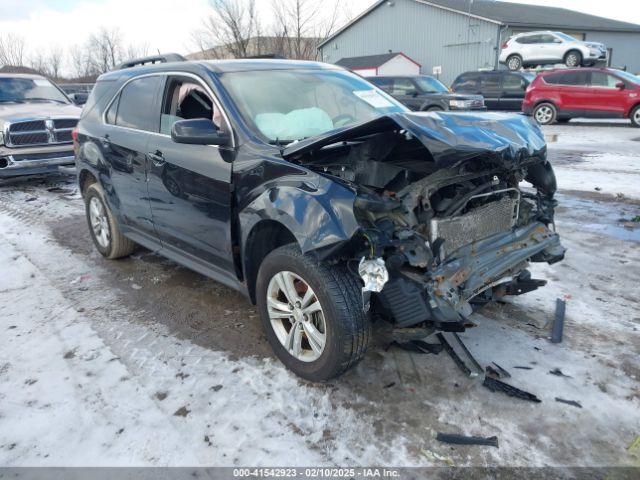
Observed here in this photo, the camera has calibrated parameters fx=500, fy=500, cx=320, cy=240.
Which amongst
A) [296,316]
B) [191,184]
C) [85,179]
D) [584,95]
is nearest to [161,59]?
[85,179]

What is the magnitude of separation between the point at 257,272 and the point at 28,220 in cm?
527

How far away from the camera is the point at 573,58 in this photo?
71.2ft

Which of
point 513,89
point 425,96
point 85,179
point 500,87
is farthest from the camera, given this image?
point 500,87

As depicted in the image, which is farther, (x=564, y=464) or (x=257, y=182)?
(x=257, y=182)

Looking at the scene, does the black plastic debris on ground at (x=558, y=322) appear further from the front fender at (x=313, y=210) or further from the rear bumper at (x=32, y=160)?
the rear bumper at (x=32, y=160)

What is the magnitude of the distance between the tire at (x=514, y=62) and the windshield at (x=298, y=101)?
73.6ft

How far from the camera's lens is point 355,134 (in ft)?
9.45

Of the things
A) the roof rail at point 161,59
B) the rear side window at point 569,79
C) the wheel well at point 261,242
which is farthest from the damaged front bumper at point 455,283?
the rear side window at point 569,79

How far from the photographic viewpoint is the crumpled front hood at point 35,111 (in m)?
9.02

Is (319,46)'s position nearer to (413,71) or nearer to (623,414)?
(413,71)

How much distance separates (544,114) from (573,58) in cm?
733

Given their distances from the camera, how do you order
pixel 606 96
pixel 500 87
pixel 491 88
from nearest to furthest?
1. pixel 606 96
2. pixel 500 87
3. pixel 491 88

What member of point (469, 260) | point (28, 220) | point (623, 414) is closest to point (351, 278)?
point (469, 260)

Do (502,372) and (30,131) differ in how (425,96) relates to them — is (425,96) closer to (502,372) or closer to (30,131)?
(30,131)
